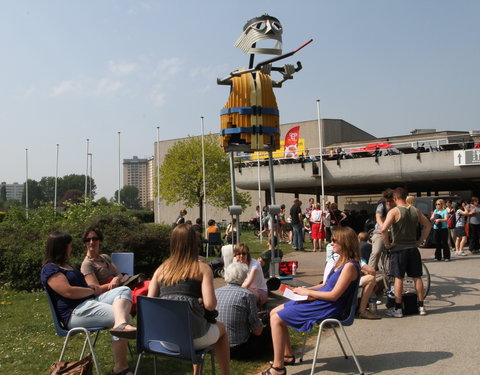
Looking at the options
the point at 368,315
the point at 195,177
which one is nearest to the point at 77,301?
the point at 368,315

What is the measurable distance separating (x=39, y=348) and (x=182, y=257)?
303cm

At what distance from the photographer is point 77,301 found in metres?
4.74

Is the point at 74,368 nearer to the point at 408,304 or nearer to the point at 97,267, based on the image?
the point at 97,267

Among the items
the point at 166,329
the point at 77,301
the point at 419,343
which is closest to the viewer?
the point at 166,329

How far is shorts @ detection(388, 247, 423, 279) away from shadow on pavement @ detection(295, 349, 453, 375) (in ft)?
6.49

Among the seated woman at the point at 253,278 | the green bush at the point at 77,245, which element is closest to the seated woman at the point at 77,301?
the seated woman at the point at 253,278

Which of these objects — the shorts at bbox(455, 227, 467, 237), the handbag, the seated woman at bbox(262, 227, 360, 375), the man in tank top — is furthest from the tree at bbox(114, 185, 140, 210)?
the handbag

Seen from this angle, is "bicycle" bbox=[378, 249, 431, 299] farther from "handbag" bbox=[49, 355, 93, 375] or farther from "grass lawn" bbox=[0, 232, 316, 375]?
"handbag" bbox=[49, 355, 93, 375]

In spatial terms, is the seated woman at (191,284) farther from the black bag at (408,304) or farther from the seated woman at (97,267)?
the black bag at (408,304)

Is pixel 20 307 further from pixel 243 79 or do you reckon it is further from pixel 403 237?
pixel 403 237

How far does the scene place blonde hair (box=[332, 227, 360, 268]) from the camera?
499 centimetres

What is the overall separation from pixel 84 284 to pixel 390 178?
26.6 m

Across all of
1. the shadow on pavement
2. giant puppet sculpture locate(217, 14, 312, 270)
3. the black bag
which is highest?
giant puppet sculpture locate(217, 14, 312, 270)

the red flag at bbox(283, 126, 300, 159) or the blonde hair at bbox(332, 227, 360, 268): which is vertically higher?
the red flag at bbox(283, 126, 300, 159)
